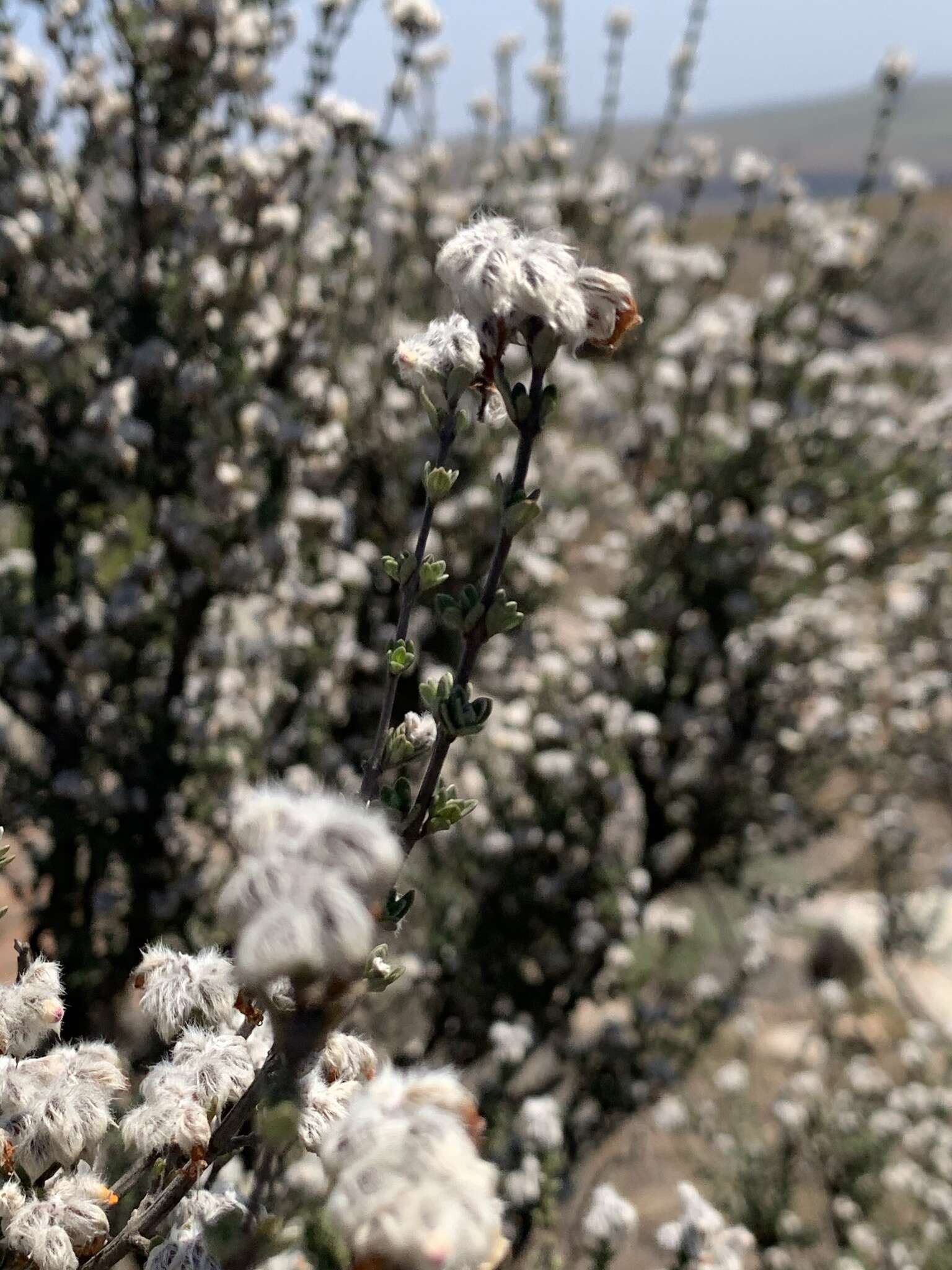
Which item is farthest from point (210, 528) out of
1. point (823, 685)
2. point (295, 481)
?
point (823, 685)

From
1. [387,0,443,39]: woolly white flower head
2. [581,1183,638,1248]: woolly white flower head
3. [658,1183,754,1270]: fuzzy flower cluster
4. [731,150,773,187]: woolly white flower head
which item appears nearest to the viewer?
[658,1183,754,1270]: fuzzy flower cluster

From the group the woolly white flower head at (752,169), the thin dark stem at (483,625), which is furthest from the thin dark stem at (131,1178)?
the woolly white flower head at (752,169)

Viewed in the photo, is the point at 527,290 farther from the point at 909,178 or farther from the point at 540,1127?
the point at 909,178

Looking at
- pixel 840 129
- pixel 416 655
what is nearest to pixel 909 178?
pixel 416 655

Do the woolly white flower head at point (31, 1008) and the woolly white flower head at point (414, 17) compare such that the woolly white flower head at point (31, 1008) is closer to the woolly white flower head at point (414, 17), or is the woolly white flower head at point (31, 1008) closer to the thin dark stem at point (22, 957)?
the thin dark stem at point (22, 957)

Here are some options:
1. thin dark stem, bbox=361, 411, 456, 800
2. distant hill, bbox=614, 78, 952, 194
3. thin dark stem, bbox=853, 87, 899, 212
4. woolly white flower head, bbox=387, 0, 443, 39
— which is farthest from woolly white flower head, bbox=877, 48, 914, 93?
distant hill, bbox=614, 78, 952, 194

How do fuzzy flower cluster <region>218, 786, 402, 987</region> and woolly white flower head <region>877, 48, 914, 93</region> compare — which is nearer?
fuzzy flower cluster <region>218, 786, 402, 987</region>

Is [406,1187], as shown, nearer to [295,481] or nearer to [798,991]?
[295,481]

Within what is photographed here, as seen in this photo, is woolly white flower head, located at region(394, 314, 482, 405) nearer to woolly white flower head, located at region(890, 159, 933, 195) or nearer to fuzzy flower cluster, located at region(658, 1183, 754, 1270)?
fuzzy flower cluster, located at region(658, 1183, 754, 1270)
